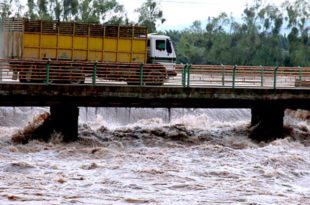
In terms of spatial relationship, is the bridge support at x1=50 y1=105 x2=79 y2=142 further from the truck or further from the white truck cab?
the white truck cab

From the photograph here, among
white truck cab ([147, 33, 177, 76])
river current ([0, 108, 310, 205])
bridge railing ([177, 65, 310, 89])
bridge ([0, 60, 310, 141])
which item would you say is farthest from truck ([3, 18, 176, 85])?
river current ([0, 108, 310, 205])

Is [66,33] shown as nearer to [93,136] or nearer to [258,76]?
[93,136]

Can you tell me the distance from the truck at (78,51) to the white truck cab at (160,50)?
471 mm

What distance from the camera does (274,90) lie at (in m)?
28.3

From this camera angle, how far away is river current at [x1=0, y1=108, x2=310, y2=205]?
1739 centimetres

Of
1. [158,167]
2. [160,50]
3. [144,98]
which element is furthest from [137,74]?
[158,167]

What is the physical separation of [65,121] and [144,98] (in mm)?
3072

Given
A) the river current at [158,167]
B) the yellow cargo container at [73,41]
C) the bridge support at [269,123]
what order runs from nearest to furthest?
the river current at [158,167] < the yellow cargo container at [73,41] < the bridge support at [269,123]

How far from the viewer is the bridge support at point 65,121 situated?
26.5 meters

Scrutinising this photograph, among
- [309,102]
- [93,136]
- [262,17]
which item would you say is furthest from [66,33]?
[262,17]

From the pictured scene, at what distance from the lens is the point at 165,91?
2656 centimetres

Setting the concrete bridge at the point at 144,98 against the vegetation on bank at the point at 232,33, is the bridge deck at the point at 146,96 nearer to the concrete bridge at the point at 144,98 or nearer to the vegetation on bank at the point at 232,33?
the concrete bridge at the point at 144,98

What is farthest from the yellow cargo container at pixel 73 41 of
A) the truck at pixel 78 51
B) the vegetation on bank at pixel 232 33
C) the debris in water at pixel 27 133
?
the vegetation on bank at pixel 232 33

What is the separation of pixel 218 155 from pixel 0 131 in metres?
10.2
